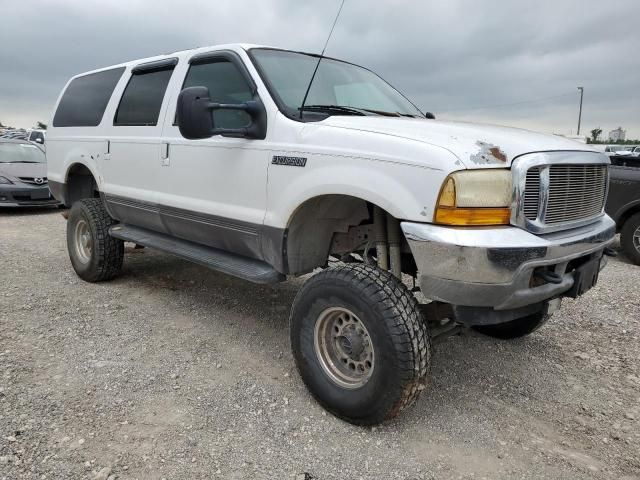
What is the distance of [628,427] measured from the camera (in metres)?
2.99

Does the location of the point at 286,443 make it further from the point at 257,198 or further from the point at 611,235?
the point at 611,235

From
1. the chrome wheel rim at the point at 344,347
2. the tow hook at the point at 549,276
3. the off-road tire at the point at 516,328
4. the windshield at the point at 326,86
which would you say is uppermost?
the windshield at the point at 326,86

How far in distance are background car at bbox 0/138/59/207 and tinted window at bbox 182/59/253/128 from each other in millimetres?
7628

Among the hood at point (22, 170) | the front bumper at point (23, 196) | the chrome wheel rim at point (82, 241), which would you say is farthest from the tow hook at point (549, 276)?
the hood at point (22, 170)

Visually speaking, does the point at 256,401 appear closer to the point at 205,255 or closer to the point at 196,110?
the point at 205,255

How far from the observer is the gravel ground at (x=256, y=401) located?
258cm

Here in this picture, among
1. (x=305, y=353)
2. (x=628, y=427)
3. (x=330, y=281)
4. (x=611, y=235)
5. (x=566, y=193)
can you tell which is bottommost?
(x=628, y=427)

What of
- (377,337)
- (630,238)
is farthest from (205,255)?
(630,238)

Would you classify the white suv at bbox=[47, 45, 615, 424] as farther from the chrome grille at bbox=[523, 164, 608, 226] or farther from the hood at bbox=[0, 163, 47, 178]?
the hood at bbox=[0, 163, 47, 178]

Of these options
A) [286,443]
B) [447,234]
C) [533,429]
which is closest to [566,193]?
[447,234]

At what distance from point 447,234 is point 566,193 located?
82 cm

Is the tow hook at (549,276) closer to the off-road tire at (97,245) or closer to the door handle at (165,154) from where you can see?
the door handle at (165,154)

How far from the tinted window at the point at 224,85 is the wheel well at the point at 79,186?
2.35 m

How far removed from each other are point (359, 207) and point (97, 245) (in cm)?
309
